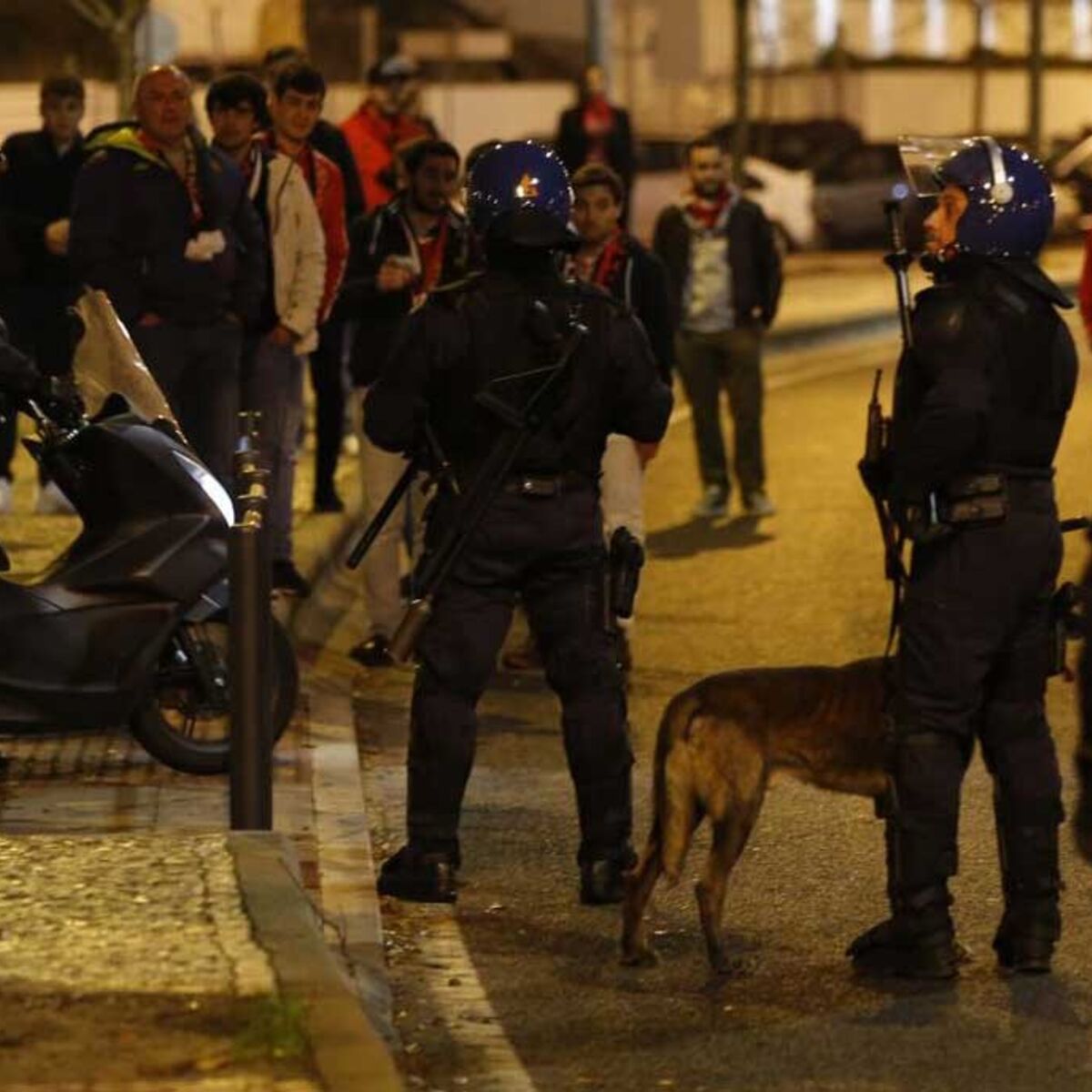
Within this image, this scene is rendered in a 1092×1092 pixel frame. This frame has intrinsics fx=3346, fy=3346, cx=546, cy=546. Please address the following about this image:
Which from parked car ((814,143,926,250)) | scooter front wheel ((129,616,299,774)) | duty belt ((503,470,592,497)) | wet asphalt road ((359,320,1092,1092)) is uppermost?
duty belt ((503,470,592,497))

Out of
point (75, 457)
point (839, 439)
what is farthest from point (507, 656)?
point (839, 439)

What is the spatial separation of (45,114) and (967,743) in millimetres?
7881

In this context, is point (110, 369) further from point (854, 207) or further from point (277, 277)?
point (854, 207)

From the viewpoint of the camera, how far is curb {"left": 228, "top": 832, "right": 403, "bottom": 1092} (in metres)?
5.93

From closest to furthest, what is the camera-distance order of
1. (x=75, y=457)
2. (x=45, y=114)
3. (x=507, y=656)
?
(x=75, y=457), (x=507, y=656), (x=45, y=114)

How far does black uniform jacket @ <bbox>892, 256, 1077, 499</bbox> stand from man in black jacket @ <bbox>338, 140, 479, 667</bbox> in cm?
454

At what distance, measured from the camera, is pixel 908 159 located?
25.3 ft

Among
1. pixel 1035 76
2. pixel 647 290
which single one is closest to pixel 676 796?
pixel 647 290

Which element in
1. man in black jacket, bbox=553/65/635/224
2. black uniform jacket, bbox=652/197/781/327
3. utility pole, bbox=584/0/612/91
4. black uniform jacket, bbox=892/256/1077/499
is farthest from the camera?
utility pole, bbox=584/0/612/91

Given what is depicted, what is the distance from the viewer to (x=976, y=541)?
24.0 ft

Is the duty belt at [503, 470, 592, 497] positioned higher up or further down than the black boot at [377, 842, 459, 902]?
higher up

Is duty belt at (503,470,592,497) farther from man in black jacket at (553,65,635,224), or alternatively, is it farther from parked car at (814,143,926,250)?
parked car at (814,143,926,250)

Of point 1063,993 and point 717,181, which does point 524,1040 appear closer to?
point 1063,993

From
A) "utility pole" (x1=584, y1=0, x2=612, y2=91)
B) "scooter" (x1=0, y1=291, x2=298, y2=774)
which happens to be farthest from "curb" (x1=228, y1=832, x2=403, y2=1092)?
"utility pole" (x1=584, y1=0, x2=612, y2=91)
